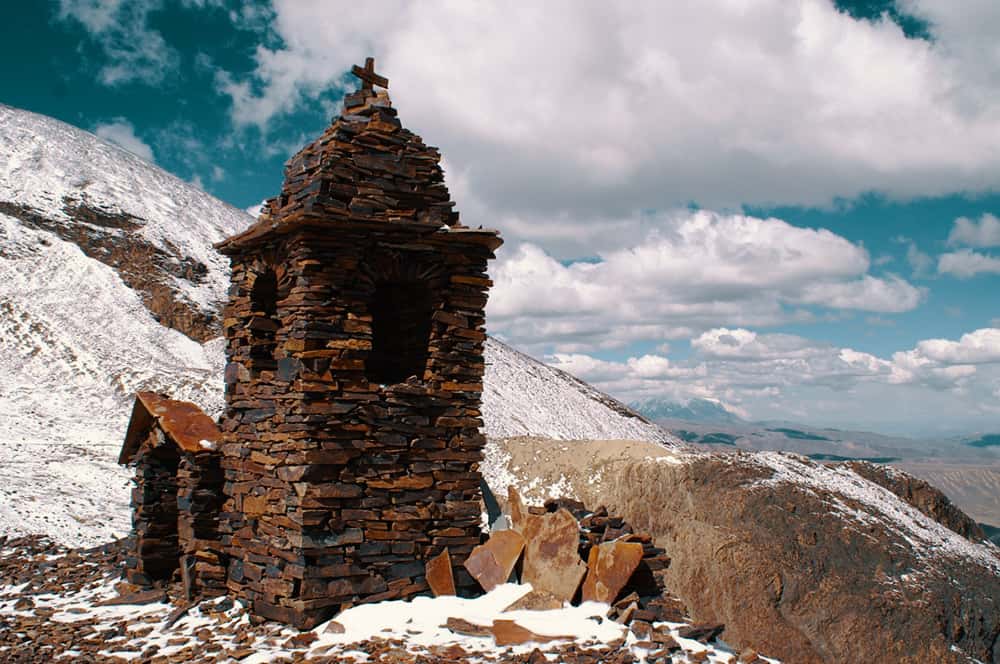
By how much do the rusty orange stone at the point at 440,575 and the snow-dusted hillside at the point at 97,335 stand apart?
29.1 ft

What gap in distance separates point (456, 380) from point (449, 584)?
2674 mm

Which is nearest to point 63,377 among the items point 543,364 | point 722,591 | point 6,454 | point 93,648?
point 6,454

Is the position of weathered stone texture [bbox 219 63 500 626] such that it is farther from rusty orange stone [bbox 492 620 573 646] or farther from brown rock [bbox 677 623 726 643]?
brown rock [bbox 677 623 726 643]

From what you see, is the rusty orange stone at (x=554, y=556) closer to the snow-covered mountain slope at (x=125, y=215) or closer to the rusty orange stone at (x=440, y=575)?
the rusty orange stone at (x=440, y=575)

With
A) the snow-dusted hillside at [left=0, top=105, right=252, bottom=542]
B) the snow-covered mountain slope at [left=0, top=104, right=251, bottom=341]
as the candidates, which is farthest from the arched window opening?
the snow-covered mountain slope at [left=0, top=104, right=251, bottom=341]

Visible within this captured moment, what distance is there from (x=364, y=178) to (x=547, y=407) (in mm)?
31727

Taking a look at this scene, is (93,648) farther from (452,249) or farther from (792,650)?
(792,650)

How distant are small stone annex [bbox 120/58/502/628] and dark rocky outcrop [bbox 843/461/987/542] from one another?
9.40 m

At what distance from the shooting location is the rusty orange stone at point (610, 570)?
9.19 metres

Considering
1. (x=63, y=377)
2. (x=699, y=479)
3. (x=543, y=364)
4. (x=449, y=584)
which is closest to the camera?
(x=449, y=584)

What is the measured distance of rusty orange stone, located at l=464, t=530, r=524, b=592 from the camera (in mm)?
9992

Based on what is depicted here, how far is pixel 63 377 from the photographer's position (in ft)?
89.5

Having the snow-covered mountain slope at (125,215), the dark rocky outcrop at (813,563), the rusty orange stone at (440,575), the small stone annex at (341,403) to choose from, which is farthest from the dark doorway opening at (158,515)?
the snow-covered mountain slope at (125,215)

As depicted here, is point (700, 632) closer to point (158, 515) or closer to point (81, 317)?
point (158, 515)
